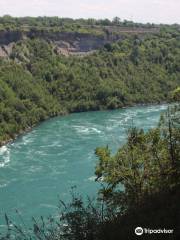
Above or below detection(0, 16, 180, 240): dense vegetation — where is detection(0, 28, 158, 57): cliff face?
above

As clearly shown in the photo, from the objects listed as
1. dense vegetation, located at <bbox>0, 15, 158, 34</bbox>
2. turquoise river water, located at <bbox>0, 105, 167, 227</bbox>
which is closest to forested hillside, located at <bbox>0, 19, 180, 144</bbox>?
dense vegetation, located at <bbox>0, 15, 158, 34</bbox>

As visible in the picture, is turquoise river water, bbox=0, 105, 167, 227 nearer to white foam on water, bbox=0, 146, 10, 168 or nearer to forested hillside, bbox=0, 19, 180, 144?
white foam on water, bbox=0, 146, 10, 168

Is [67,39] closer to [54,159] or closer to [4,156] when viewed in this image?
[4,156]

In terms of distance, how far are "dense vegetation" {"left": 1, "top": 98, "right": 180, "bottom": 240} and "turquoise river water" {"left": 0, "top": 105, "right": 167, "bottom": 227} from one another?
2.75 meters

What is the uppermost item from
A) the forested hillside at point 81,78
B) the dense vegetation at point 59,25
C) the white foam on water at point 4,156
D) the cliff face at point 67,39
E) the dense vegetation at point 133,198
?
the dense vegetation at point 59,25

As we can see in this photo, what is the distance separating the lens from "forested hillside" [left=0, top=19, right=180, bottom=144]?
167ft

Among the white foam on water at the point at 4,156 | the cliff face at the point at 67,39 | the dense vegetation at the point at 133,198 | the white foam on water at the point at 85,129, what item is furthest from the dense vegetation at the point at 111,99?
the white foam on water at the point at 85,129

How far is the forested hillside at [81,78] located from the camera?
50784mm

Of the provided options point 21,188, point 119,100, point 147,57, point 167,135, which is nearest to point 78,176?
point 21,188

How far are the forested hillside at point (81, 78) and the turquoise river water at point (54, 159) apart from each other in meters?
3.22

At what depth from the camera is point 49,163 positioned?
107ft

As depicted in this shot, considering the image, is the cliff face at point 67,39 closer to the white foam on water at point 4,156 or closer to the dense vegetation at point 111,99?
the dense vegetation at point 111,99

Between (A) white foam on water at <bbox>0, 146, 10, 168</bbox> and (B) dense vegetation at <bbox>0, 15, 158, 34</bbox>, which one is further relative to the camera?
(B) dense vegetation at <bbox>0, 15, 158, 34</bbox>

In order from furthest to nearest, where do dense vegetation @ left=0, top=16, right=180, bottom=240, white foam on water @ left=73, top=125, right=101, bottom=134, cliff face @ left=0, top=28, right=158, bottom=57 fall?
cliff face @ left=0, top=28, right=158, bottom=57, white foam on water @ left=73, top=125, right=101, bottom=134, dense vegetation @ left=0, top=16, right=180, bottom=240
